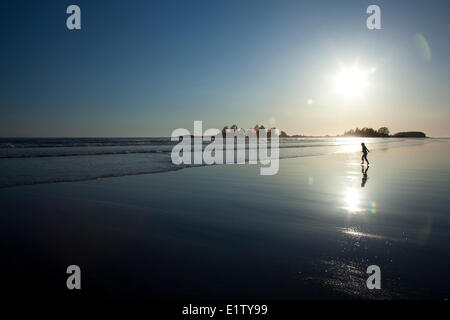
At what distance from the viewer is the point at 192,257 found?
16.2 feet

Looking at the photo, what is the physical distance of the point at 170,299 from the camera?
3.67m

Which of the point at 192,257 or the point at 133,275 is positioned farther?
the point at 192,257

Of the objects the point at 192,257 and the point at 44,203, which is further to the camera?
the point at 44,203

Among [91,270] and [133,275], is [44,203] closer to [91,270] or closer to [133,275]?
[91,270]

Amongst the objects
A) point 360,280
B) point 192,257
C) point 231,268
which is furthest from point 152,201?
point 360,280

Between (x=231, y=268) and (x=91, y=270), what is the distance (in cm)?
233

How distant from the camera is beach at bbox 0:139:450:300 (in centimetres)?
393

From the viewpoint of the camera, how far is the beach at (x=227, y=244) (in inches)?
155

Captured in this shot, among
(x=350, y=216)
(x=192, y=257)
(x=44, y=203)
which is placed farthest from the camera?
(x=44, y=203)

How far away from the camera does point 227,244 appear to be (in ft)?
18.2

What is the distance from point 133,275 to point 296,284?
8.33 ft
